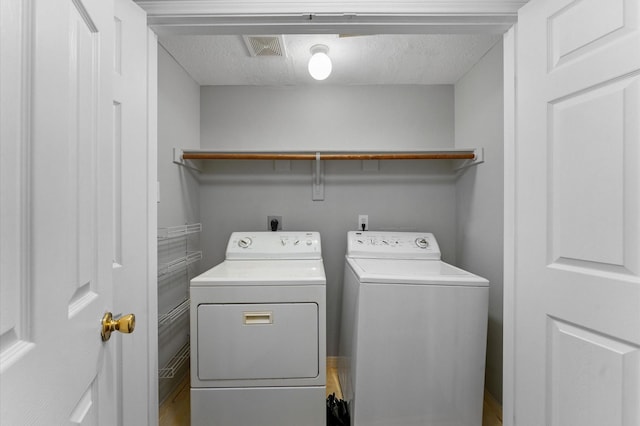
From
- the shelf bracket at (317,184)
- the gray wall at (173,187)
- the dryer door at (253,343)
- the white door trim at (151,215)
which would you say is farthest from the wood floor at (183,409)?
the shelf bracket at (317,184)

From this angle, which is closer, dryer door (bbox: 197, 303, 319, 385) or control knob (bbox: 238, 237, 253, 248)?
dryer door (bbox: 197, 303, 319, 385)

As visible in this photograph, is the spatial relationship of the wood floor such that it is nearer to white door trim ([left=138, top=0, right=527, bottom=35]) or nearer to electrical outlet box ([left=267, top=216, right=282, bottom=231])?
electrical outlet box ([left=267, top=216, right=282, bottom=231])

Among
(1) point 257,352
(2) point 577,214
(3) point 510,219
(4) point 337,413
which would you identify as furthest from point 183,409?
(2) point 577,214

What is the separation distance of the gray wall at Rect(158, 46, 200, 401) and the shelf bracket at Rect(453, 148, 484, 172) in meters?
2.04

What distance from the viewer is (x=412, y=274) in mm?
1576

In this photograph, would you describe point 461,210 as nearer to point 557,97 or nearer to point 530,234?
point 530,234

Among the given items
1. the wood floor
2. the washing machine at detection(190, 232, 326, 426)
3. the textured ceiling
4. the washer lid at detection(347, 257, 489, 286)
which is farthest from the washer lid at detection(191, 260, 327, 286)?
the textured ceiling

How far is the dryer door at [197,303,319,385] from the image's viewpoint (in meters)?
1.50

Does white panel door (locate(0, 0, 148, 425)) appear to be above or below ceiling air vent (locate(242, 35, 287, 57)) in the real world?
below

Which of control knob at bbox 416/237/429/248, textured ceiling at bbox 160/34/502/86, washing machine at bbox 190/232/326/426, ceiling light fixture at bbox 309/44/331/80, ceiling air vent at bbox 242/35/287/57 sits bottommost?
washing machine at bbox 190/232/326/426

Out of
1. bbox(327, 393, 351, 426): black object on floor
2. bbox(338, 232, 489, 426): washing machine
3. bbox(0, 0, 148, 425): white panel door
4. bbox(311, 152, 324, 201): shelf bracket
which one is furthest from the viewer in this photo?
bbox(311, 152, 324, 201): shelf bracket

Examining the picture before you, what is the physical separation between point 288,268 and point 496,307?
129 cm

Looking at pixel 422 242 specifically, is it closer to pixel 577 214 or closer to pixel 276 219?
pixel 276 219

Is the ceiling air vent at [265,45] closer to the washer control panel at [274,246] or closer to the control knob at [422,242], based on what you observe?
the washer control panel at [274,246]
